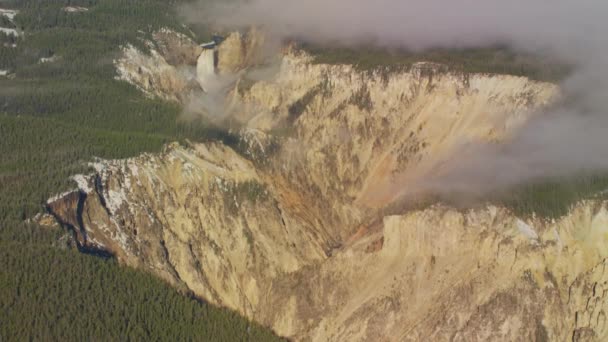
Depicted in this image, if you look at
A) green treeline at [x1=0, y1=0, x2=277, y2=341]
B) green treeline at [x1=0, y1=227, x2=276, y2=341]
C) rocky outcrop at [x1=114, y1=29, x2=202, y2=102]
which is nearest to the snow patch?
green treeline at [x1=0, y1=0, x2=277, y2=341]

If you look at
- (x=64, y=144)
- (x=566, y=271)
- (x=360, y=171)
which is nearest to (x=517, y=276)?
(x=566, y=271)

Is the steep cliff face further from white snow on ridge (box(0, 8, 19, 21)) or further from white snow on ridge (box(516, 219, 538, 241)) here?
white snow on ridge (box(0, 8, 19, 21))

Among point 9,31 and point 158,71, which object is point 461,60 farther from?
point 9,31

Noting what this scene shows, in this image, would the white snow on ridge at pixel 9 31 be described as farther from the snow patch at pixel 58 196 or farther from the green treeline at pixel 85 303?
the green treeline at pixel 85 303

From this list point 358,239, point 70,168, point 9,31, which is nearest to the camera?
point 70,168

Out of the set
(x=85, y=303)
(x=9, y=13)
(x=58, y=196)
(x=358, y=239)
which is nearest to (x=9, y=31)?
(x=9, y=13)

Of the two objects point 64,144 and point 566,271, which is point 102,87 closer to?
point 64,144
